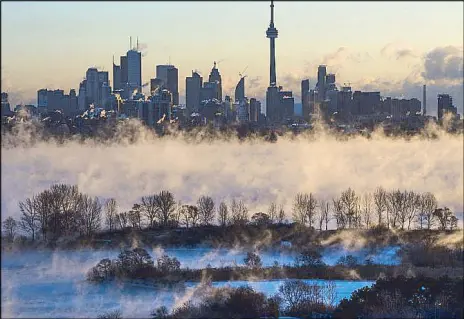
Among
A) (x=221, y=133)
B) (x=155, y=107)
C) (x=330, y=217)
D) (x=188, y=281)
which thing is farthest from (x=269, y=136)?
(x=188, y=281)

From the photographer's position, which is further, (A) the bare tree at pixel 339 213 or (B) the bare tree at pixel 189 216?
(A) the bare tree at pixel 339 213

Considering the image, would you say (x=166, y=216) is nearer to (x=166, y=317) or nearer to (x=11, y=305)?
(x=166, y=317)

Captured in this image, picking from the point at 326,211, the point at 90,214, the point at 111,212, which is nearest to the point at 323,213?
the point at 326,211

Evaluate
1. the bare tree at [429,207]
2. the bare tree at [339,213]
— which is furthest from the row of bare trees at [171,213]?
the bare tree at [429,207]

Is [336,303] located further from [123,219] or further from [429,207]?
[429,207]

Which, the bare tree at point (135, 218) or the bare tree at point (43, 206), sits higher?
the bare tree at point (43, 206)

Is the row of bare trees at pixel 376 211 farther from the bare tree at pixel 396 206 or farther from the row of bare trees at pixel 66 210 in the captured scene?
the row of bare trees at pixel 66 210

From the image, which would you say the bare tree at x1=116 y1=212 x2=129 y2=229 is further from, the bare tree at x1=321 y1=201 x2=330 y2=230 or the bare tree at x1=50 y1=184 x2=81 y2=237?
the bare tree at x1=321 y1=201 x2=330 y2=230
